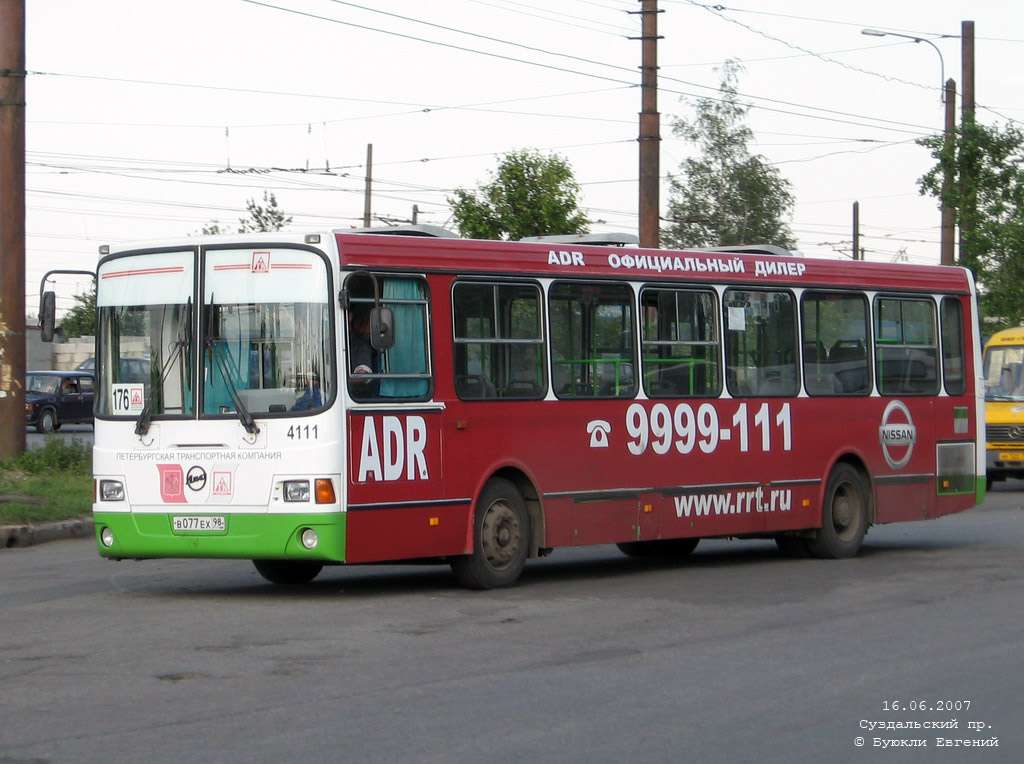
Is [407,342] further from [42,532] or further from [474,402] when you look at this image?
[42,532]

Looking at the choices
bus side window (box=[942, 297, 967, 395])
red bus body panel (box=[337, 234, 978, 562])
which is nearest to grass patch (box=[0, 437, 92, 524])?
red bus body panel (box=[337, 234, 978, 562])

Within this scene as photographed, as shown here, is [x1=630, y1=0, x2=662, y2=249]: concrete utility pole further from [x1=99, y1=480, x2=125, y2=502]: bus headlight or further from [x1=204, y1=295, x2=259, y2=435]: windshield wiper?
[x1=99, y1=480, x2=125, y2=502]: bus headlight

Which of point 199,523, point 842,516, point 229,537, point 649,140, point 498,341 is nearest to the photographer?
point 229,537

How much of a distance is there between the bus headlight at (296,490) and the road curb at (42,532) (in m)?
5.94

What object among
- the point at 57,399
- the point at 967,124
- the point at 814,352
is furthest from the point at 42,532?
the point at 57,399

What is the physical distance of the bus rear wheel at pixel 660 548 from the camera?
1525 cm

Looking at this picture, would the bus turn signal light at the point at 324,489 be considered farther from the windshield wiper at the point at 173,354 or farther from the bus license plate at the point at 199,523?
the windshield wiper at the point at 173,354

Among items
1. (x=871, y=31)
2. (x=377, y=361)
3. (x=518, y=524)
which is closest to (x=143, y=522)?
(x=377, y=361)

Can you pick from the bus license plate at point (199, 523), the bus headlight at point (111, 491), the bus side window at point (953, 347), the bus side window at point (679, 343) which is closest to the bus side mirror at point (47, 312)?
the bus headlight at point (111, 491)

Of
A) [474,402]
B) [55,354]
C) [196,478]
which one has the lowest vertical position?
[196,478]

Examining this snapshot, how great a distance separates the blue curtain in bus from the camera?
37.1 ft

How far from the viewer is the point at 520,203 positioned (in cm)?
2556

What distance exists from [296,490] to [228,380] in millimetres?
976

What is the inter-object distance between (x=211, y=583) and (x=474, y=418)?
8.48 feet
